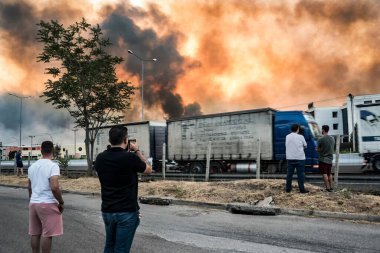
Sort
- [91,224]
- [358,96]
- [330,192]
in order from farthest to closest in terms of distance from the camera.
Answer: [358,96] < [330,192] < [91,224]

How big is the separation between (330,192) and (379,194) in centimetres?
158

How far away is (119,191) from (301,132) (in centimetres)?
1751

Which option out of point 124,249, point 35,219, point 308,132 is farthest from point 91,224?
point 308,132

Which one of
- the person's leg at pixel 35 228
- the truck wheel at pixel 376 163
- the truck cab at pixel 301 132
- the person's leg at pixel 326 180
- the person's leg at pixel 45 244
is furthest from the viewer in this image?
the truck wheel at pixel 376 163

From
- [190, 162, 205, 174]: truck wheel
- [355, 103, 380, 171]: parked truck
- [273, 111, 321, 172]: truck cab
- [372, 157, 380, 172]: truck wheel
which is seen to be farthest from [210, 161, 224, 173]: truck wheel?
[372, 157, 380, 172]: truck wheel

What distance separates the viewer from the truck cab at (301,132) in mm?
20297

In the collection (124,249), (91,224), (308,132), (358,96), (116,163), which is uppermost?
(358,96)

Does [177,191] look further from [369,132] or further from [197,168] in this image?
[369,132]

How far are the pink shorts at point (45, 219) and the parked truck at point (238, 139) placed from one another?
16.4 meters

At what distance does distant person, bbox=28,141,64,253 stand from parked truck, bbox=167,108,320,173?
16331mm

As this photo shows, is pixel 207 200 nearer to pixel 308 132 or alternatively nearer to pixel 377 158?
pixel 308 132

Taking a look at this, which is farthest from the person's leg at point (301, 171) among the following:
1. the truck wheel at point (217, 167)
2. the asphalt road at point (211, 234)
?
the truck wheel at point (217, 167)

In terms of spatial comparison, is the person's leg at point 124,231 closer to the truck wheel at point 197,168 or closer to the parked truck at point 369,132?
the parked truck at point 369,132

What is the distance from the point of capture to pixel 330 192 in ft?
→ 35.7
